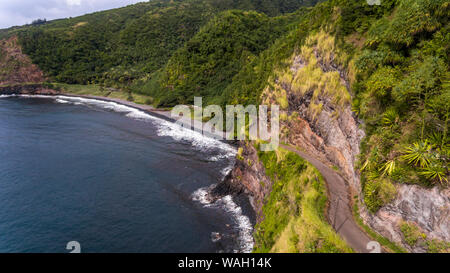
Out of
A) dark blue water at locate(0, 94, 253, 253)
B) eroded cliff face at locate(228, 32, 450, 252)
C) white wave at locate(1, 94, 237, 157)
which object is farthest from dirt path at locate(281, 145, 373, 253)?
white wave at locate(1, 94, 237, 157)

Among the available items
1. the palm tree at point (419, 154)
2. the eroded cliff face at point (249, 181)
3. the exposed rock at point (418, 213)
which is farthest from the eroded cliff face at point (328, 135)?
the palm tree at point (419, 154)

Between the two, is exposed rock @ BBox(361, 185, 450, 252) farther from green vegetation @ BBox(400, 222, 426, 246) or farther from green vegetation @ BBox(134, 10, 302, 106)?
green vegetation @ BBox(134, 10, 302, 106)

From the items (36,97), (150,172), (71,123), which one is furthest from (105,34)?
(150,172)

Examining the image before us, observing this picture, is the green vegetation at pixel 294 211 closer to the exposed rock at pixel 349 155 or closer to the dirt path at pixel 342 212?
the dirt path at pixel 342 212

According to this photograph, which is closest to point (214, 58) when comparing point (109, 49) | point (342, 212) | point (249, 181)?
point (249, 181)

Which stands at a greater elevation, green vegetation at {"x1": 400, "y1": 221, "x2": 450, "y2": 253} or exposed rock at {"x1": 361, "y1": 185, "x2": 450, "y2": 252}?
exposed rock at {"x1": 361, "y1": 185, "x2": 450, "y2": 252}

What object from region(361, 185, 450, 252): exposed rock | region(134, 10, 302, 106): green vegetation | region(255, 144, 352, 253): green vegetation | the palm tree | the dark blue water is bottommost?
the dark blue water
